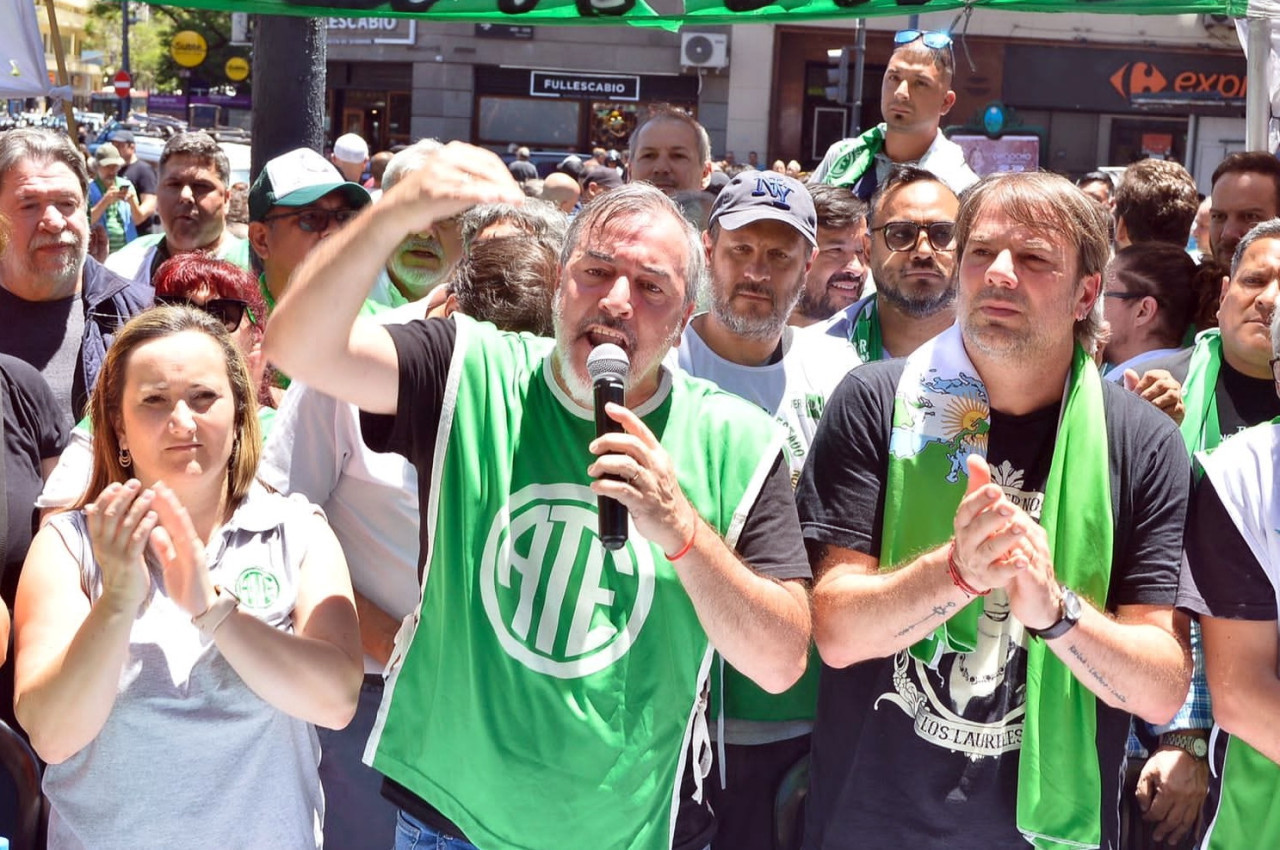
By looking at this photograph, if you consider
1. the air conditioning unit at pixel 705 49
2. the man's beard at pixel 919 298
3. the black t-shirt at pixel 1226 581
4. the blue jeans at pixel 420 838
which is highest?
the air conditioning unit at pixel 705 49

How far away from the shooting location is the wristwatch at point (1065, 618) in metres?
2.30

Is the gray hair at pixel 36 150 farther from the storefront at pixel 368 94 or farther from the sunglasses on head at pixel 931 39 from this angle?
the storefront at pixel 368 94

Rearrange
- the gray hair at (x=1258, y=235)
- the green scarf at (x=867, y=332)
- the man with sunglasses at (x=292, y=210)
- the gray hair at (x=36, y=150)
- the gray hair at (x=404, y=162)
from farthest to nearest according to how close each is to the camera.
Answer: the gray hair at (x=404, y=162), the man with sunglasses at (x=292, y=210), the gray hair at (x=36, y=150), the green scarf at (x=867, y=332), the gray hair at (x=1258, y=235)

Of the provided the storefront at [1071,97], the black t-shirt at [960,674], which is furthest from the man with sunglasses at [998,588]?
the storefront at [1071,97]

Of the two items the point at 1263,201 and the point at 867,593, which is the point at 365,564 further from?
the point at 1263,201

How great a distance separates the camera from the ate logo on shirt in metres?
2.40

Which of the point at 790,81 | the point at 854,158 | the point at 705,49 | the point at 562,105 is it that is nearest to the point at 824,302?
the point at 854,158

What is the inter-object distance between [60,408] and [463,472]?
64.4 inches

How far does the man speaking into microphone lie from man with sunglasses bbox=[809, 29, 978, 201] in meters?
3.12

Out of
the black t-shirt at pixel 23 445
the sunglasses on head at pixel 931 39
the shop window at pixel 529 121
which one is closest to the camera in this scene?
the black t-shirt at pixel 23 445

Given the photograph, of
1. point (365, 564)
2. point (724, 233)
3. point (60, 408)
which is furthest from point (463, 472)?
point (60, 408)

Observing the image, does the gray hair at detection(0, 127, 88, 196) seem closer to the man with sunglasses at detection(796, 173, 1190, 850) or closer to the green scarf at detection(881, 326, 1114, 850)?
the man with sunglasses at detection(796, 173, 1190, 850)

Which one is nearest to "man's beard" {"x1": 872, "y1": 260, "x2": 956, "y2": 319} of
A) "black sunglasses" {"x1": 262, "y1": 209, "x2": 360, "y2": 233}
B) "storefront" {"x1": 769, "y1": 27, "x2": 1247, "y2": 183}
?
"black sunglasses" {"x1": 262, "y1": 209, "x2": 360, "y2": 233}

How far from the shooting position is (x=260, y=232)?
4.60 meters
